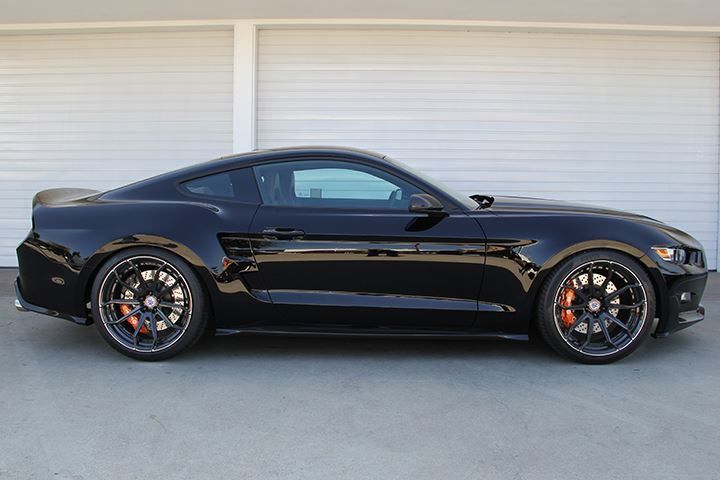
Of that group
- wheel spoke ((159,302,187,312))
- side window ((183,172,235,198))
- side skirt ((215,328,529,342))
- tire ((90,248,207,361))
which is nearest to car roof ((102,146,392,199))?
side window ((183,172,235,198))

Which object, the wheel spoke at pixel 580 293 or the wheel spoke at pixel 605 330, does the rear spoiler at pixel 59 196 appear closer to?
the wheel spoke at pixel 580 293

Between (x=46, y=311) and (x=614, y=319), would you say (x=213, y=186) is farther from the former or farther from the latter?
(x=614, y=319)

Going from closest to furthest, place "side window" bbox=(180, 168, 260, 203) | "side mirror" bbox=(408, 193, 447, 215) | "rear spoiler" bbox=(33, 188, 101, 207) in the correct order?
1. "side mirror" bbox=(408, 193, 447, 215)
2. "side window" bbox=(180, 168, 260, 203)
3. "rear spoiler" bbox=(33, 188, 101, 207)

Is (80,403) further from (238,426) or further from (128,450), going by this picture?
(238,426)

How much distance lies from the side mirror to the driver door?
0.13ft

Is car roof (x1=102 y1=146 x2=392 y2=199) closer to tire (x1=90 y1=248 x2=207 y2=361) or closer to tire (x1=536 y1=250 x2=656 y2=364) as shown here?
tire (x1=90 y1=248 x2=207 y2=361)

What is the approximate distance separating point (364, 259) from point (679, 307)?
2.05 m

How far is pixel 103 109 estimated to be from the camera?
7.40 meters

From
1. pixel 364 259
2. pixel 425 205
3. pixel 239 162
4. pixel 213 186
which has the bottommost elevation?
pixel 364 259

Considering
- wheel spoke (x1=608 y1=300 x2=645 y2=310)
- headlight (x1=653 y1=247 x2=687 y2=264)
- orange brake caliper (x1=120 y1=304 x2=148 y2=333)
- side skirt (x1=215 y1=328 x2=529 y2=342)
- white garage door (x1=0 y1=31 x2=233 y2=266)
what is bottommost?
side skirt (x1=215 y1=328 x2=529 y2=342)

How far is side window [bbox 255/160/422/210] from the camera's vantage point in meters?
3.95

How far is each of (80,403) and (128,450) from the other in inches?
28.3

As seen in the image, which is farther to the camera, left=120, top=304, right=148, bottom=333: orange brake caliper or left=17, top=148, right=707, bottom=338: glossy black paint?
left=120, top=304, right=148, bottom=333: orange brake caliper

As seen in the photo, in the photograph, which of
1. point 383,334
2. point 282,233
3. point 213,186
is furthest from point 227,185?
point 383,334
